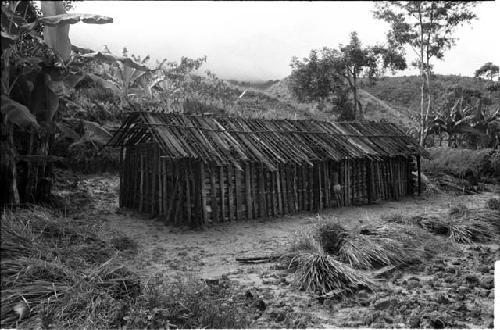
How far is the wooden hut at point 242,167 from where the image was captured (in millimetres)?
10156

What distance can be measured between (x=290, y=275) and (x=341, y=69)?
21774 millimetres

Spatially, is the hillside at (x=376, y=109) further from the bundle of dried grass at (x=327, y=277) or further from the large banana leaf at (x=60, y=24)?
the bundle of dried grass at (x=327, y=277)

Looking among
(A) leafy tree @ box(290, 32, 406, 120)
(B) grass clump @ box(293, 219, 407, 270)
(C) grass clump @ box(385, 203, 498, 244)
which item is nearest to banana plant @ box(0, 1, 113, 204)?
(B) grass clump @ box(293, 219, 407, 270)

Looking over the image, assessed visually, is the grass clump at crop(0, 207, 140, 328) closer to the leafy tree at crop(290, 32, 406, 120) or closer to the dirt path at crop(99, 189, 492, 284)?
the dirt path at crop(99, 189, 492, 284)

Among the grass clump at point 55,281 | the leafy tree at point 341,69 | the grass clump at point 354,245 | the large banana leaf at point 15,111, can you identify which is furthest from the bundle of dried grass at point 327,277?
the leafy tree at point 341,69

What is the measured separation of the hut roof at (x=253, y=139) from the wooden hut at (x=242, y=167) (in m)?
0.03

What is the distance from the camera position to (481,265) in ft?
22.6

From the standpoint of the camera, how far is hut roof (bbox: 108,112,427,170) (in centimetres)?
1029

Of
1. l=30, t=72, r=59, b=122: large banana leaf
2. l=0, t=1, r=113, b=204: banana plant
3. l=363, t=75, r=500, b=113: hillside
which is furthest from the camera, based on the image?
l=363, t=75, r=500, b=113: hillside

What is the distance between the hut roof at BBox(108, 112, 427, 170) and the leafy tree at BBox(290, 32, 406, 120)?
11.3 metres

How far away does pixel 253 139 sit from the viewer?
11.9m

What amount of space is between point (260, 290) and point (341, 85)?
23.8 m

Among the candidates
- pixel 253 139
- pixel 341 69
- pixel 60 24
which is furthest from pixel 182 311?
pixel 341 69

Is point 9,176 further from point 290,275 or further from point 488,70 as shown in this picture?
point 488,70
